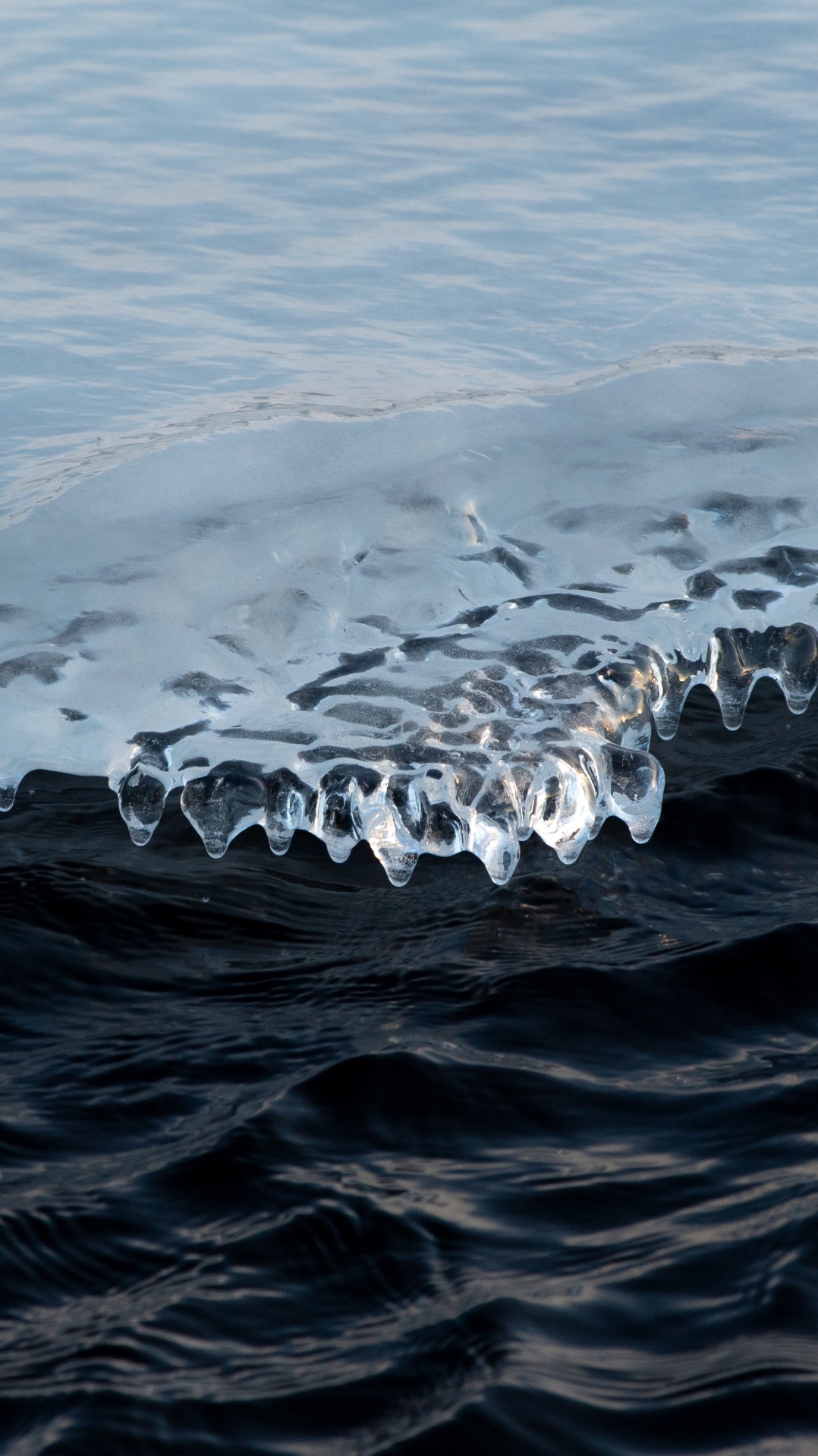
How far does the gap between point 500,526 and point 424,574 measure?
0.79 ft

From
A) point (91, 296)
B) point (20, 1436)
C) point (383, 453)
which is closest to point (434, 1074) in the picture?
point (20, 1436)

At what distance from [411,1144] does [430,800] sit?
3.05 feet

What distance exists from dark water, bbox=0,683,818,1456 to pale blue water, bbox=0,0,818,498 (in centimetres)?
134

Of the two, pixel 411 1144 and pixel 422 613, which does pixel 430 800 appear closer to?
pixel 422 613

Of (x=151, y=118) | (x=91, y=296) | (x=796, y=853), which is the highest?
(x=151, y=118)

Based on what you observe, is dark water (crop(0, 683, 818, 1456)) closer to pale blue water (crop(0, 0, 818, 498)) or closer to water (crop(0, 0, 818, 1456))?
water (crop(0, 0, 818, 1456))

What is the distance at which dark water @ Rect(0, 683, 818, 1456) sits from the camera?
159 cm

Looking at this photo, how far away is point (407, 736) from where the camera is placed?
9.61 ft

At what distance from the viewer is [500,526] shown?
3359 mm

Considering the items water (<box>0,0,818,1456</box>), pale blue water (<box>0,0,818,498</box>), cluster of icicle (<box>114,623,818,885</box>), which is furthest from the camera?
pale blue water (<box>0,0,818,498</box>)

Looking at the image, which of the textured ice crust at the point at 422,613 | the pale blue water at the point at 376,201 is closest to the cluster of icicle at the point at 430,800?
the textured ice crust at the point at 422,613

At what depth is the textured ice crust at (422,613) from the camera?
2836 millimetres

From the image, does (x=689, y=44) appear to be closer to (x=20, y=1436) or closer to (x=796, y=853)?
(x=796, y=853)

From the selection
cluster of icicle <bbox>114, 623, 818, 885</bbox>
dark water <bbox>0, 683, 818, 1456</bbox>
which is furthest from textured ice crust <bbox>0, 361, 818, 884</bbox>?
dark water <bbox>0, 683, 818, 1456</bbox>
